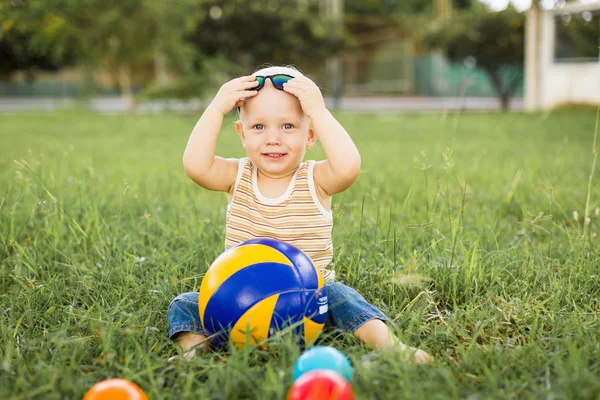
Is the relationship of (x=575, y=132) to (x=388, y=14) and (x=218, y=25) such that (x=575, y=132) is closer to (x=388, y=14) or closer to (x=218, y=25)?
(x=218, y=25)

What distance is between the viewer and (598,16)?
14.8 metres

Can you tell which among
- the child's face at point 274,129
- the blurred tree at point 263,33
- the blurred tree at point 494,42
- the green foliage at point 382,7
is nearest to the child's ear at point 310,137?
the child's face at point 274,129

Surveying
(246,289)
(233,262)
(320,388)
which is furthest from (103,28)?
(320,388)

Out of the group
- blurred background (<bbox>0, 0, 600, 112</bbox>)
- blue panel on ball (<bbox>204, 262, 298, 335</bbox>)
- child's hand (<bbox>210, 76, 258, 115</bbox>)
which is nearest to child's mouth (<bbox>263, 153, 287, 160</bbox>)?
child's hand (<bbox>210, 76, 258, 115</bbox>)

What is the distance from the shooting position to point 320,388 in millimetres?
1662

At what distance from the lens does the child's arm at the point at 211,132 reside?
244 centimetres

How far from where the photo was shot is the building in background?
48.9 feet

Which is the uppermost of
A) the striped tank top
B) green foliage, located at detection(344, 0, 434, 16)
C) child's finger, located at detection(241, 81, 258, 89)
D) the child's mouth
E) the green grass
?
green foliage, located at detection(344, 0, 434, 16)

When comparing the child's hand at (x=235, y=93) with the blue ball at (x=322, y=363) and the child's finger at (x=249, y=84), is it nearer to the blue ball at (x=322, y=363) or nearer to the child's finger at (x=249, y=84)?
the child's finger at (x=249, y=84)

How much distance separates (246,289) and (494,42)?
19.3 meters

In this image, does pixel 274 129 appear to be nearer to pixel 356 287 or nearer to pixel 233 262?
pixel 233 262

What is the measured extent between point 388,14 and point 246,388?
1759 inches

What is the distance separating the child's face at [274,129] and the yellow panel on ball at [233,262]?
1.30 ft

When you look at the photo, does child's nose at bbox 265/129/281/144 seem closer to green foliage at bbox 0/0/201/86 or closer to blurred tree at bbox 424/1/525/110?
green foliage at bbox 0/0/201/86
